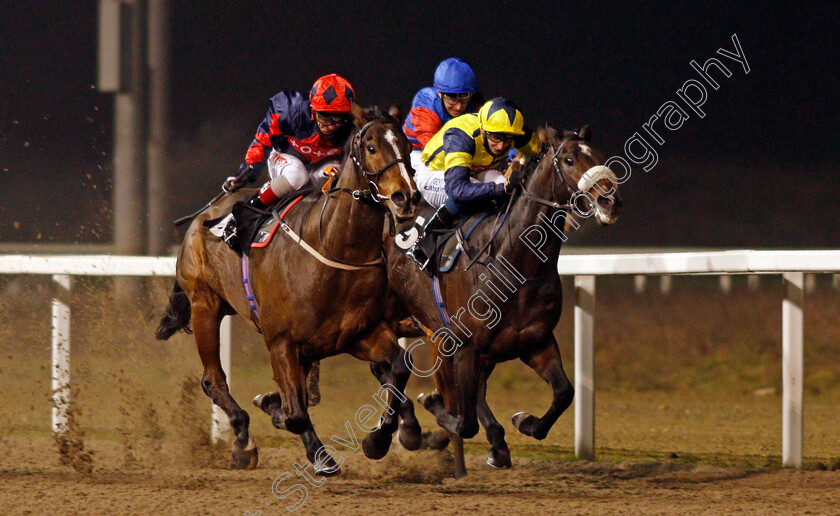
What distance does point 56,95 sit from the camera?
454 inches

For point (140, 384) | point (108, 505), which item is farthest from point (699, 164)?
point (108, 505)

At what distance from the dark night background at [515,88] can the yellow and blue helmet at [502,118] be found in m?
5.80

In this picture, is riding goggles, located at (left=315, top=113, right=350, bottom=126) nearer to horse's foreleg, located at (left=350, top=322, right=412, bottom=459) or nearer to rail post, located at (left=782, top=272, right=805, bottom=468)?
horse's foreleg, located at (left=350, top=322, right=412, bottom=459)

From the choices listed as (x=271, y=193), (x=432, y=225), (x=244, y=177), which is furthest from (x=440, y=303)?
(x=244, y=177)

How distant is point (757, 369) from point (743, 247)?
1.88 meters

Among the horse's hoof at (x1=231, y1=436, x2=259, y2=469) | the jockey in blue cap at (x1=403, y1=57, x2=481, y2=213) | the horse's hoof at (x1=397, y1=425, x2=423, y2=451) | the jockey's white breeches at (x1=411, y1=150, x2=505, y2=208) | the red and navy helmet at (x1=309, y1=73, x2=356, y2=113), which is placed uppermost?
the jockey in blue cap at (x1=403, y1=57, x2=481, y2=213)

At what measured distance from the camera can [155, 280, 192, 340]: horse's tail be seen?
5.71 meters

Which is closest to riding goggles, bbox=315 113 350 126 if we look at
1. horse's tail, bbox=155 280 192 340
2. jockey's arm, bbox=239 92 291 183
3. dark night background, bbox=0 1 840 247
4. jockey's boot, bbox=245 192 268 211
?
jockey's arm, bbox=239 92 291 183

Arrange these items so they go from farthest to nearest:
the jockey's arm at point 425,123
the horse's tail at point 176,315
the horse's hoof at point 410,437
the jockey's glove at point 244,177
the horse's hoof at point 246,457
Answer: the horse's tail at point 176,315 → the jockey's glove at point 244,177 → the jockey's arm at point 425,123 → the horse's hoof at point 246,457 → the horse's hoof at point 410,437

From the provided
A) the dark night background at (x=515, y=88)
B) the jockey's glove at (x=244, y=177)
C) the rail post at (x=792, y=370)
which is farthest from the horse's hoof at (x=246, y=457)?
the dark night background at (x=515, y=88)

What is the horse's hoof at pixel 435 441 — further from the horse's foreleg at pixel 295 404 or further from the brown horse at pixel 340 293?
the horse's foreleg at pixel 295 404

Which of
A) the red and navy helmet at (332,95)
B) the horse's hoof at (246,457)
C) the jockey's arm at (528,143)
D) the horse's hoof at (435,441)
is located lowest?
the horse's hoof at (246,457)

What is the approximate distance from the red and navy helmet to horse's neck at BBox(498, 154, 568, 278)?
0.83 metres

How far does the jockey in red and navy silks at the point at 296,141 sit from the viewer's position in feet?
15.6
